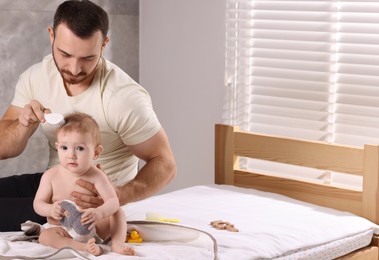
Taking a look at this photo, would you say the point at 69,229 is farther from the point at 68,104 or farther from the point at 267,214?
the point at 267,214

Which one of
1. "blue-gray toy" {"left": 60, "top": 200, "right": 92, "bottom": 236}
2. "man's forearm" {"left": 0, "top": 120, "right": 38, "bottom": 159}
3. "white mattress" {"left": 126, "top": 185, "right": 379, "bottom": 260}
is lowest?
"white mattress" {"left": 126, "top": 185, "right": 379, "bottom": 260}

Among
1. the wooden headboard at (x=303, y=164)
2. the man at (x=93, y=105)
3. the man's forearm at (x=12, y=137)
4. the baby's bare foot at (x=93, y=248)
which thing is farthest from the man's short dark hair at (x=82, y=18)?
the wooden headboard at (x=303, y=164)

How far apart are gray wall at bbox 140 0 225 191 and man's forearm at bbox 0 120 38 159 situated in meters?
0.97

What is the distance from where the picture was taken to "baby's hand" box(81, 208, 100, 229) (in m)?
2.04

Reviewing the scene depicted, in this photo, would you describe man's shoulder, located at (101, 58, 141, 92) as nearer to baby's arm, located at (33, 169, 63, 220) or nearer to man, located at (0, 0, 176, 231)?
man, located at (0, 0, 176, 231)

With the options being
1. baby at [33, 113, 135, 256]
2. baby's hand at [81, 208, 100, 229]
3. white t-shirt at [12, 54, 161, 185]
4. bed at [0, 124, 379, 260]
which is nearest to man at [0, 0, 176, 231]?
white t-shirt at [12, 54, 161, 185]

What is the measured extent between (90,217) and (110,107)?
0.55 m

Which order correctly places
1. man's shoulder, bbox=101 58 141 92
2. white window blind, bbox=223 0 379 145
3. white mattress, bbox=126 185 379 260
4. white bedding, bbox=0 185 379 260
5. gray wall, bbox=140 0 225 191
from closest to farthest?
1. white bedding, bbox=0 185 379 260
2. white mattress, bbox=126 185 379 260
3. man's shoulder, bbox=101 58 141 92
4. white window blind, bbox=223 0 379 145
5. gray wall, bbox=140 0 225 191

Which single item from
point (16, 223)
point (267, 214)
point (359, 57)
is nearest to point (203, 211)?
point (267, 214)

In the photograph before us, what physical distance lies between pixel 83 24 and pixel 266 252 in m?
0.86

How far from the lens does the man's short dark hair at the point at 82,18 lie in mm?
2443

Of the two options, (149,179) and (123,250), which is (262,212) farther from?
(123,250)

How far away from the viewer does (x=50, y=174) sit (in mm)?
2146

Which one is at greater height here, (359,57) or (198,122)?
(359,57)
